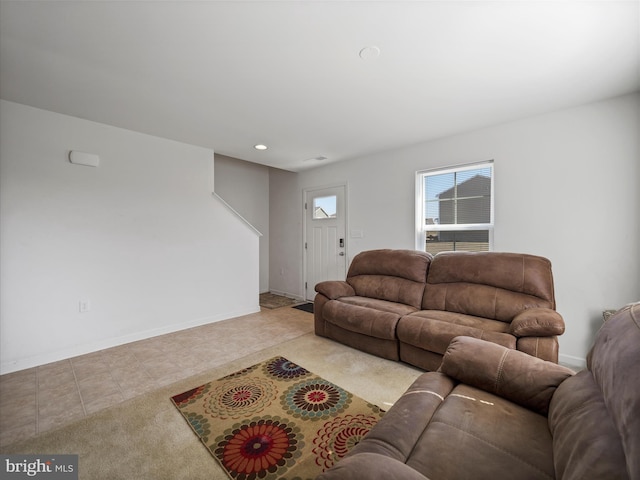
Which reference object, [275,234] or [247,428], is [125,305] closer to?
[247,428]

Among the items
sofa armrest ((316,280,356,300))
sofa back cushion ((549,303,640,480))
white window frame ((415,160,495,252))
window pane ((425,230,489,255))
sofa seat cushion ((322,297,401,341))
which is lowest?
sofa seat cushion ((322,297,401,341))

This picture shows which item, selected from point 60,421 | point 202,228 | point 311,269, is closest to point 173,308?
point 202,228

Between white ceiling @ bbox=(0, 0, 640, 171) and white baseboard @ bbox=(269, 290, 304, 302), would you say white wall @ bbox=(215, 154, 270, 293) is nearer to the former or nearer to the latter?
white baseboard @ bbox=(269, 290, 304, 302)

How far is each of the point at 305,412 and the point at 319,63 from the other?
2.39 metres

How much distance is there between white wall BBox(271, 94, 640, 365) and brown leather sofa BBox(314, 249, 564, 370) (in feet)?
1.50

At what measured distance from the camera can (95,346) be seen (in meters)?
2.99

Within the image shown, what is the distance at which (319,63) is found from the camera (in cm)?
202

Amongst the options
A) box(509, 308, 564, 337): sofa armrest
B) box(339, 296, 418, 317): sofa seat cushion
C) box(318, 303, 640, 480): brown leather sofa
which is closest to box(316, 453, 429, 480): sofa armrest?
box(318, 303, 640, 480): brown leather sofa

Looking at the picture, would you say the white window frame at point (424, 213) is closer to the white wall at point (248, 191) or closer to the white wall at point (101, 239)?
the white wall at point (101, 239)

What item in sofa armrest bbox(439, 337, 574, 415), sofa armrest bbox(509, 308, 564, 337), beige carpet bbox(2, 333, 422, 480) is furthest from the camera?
sofa armrest bbox(509, 308, 564, 337)

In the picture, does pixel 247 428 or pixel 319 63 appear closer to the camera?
pixel 247 428

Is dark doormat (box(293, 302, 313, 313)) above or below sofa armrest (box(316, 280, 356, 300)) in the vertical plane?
below

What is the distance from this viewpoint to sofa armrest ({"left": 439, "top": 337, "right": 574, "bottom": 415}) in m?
1.24

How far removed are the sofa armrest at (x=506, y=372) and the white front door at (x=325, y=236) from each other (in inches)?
123
